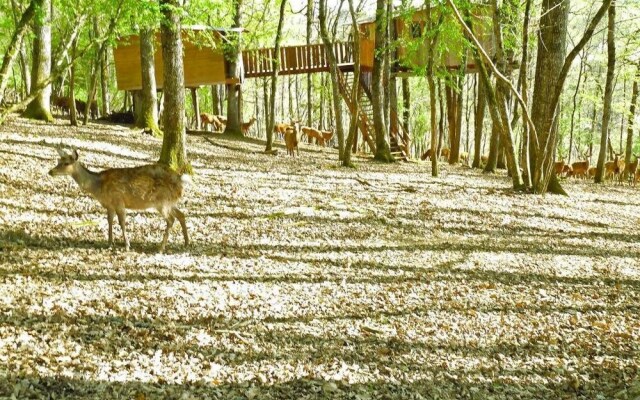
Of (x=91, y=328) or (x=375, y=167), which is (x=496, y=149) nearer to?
(x=375, y=167)

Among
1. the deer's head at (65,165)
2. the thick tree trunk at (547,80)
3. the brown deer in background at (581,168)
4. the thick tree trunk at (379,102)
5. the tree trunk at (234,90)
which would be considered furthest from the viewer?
the brown deer in background at (581,168)

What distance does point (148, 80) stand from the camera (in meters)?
20.5

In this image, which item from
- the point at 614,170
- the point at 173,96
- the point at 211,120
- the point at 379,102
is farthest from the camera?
the point at 211,120

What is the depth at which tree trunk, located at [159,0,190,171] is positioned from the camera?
39.0 ft

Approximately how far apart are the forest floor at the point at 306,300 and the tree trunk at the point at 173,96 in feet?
3.63

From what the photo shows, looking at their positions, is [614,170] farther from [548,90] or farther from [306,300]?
[306,300]

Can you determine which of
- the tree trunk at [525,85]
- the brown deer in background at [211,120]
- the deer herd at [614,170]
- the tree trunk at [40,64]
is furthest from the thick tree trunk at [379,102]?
the tree trunk at [40,64]

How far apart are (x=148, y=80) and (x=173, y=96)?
953 centimetres

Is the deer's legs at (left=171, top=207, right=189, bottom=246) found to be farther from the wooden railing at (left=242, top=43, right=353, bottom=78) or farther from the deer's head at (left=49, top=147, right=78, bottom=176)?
the wooden railing at (left=242, top=43, right=353, bottom=78)

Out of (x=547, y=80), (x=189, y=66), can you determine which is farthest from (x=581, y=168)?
(x=189, y=66)

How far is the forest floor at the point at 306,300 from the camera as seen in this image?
4594mm

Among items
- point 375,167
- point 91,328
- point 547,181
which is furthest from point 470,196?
point 91,328

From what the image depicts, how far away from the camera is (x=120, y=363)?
14.5 ft

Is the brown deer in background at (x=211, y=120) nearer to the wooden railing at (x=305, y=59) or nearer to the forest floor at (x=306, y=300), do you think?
the wooden railing at (x=305, y=59)
